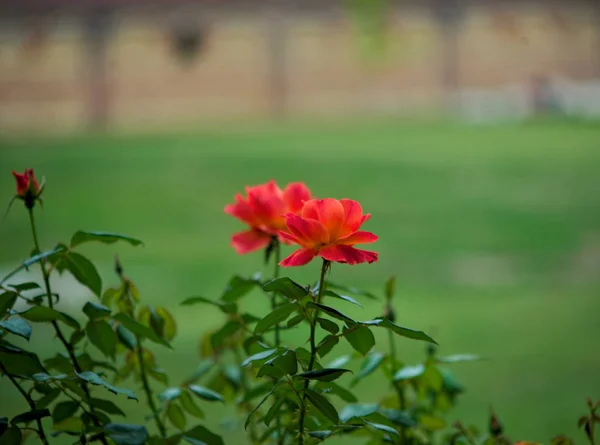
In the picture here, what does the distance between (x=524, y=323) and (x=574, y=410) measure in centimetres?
92

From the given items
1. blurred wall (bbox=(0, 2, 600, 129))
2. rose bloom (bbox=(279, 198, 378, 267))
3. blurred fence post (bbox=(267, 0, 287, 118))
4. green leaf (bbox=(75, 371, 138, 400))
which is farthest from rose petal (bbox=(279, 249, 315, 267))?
blurred fence post (bbox=(267, 0, 287, 118))

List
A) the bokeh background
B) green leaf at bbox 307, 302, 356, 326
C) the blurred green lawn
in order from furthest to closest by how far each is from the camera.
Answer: the bokeh background
the blurred green lawn
green leaf at bbox 307, 302, 356, 326

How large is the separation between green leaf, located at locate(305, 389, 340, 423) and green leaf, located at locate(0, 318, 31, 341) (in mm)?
183

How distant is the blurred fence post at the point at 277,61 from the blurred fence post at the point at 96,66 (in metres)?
1.71

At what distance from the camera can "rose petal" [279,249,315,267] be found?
63 cm

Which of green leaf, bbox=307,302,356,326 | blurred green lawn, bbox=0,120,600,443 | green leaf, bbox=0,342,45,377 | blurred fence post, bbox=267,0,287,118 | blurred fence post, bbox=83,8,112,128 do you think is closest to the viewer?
green leaf, bbox=307,302,356,326

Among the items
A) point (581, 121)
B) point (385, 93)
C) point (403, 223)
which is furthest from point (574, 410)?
point (385, 93)

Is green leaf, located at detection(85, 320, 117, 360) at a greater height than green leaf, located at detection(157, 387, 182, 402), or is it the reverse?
green leaf, located at detection(85, 320, 117, 360)

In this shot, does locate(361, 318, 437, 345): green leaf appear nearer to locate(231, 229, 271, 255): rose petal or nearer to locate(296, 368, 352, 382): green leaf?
locate(296, 368, 352, 382): green leaf

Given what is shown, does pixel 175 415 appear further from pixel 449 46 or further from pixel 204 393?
pixel 449 46

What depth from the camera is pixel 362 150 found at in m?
7.37

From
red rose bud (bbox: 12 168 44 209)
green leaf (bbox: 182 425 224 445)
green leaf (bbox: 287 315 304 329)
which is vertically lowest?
green leaf (bbox: 182 425 224 445)

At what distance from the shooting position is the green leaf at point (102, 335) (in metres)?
0.72

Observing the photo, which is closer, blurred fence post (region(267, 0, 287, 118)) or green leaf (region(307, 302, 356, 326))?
green leaf (region(307, 302, 356, 326))
